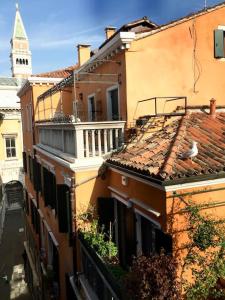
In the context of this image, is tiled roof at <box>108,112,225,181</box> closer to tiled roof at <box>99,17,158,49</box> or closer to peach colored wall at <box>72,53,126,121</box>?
peach colored wall at <box>72,53,126,121</box>

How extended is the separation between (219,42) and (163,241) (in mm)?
7427

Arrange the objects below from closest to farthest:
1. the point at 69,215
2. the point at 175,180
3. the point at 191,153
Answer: the point at 175,180, the point at 191,153, the point at 69,215

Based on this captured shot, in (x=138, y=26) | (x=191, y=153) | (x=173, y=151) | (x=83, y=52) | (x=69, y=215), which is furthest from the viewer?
(x=83, y=52)

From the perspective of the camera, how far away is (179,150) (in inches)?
266

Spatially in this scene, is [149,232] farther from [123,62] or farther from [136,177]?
[123,62]

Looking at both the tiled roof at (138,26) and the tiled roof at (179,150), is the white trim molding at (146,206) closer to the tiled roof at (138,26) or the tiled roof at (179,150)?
the tiled roof at (179,150)

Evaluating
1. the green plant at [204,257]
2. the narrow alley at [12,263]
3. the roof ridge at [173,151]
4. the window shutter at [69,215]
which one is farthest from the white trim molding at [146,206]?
the narrow alley at [12,263]

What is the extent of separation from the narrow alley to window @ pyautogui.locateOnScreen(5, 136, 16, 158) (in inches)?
301

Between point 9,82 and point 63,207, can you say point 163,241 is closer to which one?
point 63,207

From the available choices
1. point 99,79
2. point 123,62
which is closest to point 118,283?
point 123,62

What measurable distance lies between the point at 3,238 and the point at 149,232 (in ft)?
86.0

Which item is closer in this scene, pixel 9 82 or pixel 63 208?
pixel 63 208

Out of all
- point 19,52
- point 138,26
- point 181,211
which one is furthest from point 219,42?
point 19,52

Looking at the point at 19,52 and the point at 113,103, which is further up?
the point at 19,52
